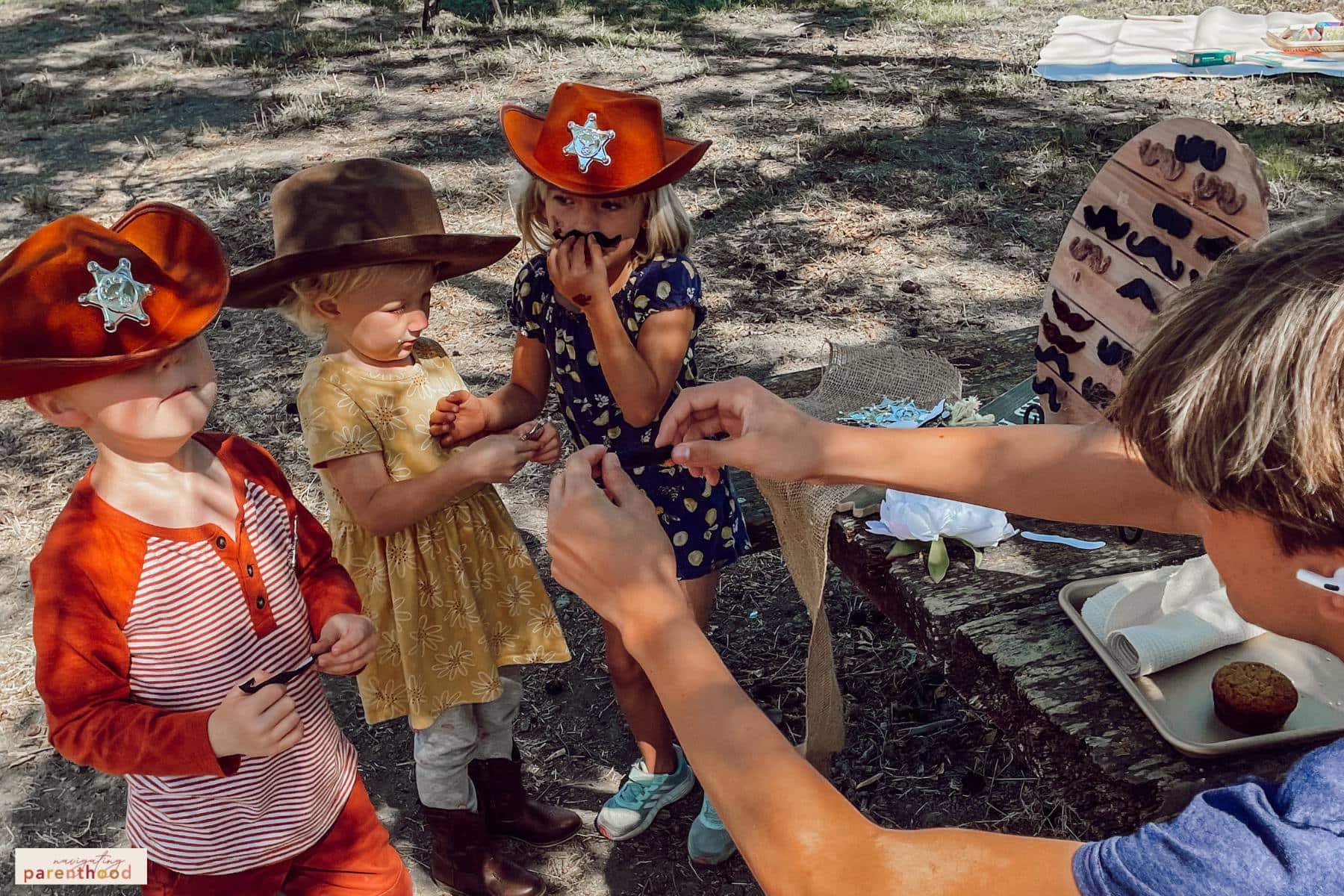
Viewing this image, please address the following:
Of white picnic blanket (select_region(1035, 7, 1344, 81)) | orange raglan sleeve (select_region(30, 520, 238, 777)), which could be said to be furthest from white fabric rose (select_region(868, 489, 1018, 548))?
white picnic blanket (select_region(1035, 7, 1344, 81))

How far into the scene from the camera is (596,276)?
2324 millimetres

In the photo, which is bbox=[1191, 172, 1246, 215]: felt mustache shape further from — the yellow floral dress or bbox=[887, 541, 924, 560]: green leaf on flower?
the yellow floral dress

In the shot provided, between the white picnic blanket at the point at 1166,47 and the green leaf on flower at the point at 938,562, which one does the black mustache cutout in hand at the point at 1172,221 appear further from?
the white picnic blanket at the point at 1166,47

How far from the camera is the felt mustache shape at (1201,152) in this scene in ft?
7.54

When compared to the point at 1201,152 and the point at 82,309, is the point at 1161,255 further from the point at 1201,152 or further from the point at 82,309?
the point at 82,309

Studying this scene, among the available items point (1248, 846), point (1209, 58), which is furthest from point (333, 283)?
point (1209, 58)

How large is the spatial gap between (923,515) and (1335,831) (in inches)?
52.6

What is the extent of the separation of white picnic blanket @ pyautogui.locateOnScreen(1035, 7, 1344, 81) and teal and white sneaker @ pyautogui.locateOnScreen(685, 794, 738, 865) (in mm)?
6406

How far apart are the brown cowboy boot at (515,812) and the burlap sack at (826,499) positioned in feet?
2.36

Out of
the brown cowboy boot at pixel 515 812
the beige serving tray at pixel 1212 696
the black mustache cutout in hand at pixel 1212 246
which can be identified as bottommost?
the brown cowboy boot at pixel 515 812

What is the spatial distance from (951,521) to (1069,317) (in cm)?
69

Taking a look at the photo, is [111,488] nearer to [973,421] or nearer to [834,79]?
[973,421]

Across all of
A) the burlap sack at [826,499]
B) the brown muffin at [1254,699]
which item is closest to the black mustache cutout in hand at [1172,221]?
the burlap sack at [826,499]

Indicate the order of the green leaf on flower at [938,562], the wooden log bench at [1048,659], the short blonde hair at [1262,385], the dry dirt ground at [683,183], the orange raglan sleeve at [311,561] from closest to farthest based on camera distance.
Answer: the short blonde hair at [1262,385], the wooden log bench at [1048,659], the orange raglan sleeve at [311,561], the green leaf on flower at [938,562], the dry dirt ground at [683,183]
